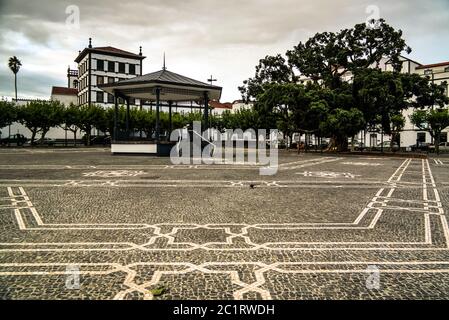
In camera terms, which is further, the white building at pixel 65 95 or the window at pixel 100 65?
the white building at pixel 65 95

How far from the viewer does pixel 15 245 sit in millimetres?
5023

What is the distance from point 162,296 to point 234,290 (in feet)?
2.38

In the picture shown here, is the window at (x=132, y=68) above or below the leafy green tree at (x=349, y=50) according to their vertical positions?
above

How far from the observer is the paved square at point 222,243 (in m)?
3.63

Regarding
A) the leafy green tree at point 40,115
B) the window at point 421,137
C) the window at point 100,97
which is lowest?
the window at point 421,137

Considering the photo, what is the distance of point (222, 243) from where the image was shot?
17.0 ft

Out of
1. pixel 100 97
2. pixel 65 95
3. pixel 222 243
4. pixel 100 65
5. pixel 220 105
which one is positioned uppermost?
pixel 100 65

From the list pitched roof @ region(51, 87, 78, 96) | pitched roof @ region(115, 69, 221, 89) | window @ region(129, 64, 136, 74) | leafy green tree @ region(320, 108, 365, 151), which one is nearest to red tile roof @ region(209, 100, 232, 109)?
window @ region(129, 64, 136, 74)

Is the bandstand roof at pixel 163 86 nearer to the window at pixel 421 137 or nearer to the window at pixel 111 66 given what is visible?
the window at pixel 111 66

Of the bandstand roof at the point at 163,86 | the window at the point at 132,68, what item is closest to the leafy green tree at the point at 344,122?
the bandstand roof at the point at 163,86

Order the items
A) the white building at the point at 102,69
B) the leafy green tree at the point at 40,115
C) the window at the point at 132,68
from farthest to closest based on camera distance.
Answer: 1. the window at the point at 132,68
2. the white building at the point at 102,69
3. the leafy green tree at the point at 40,115

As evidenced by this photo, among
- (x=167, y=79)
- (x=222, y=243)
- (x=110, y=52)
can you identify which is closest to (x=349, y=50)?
(x=167, y=79)

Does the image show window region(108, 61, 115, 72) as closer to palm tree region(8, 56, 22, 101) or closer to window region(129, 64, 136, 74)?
window region(129, 64, 136, 74)

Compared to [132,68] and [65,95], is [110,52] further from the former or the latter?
[65,95]
